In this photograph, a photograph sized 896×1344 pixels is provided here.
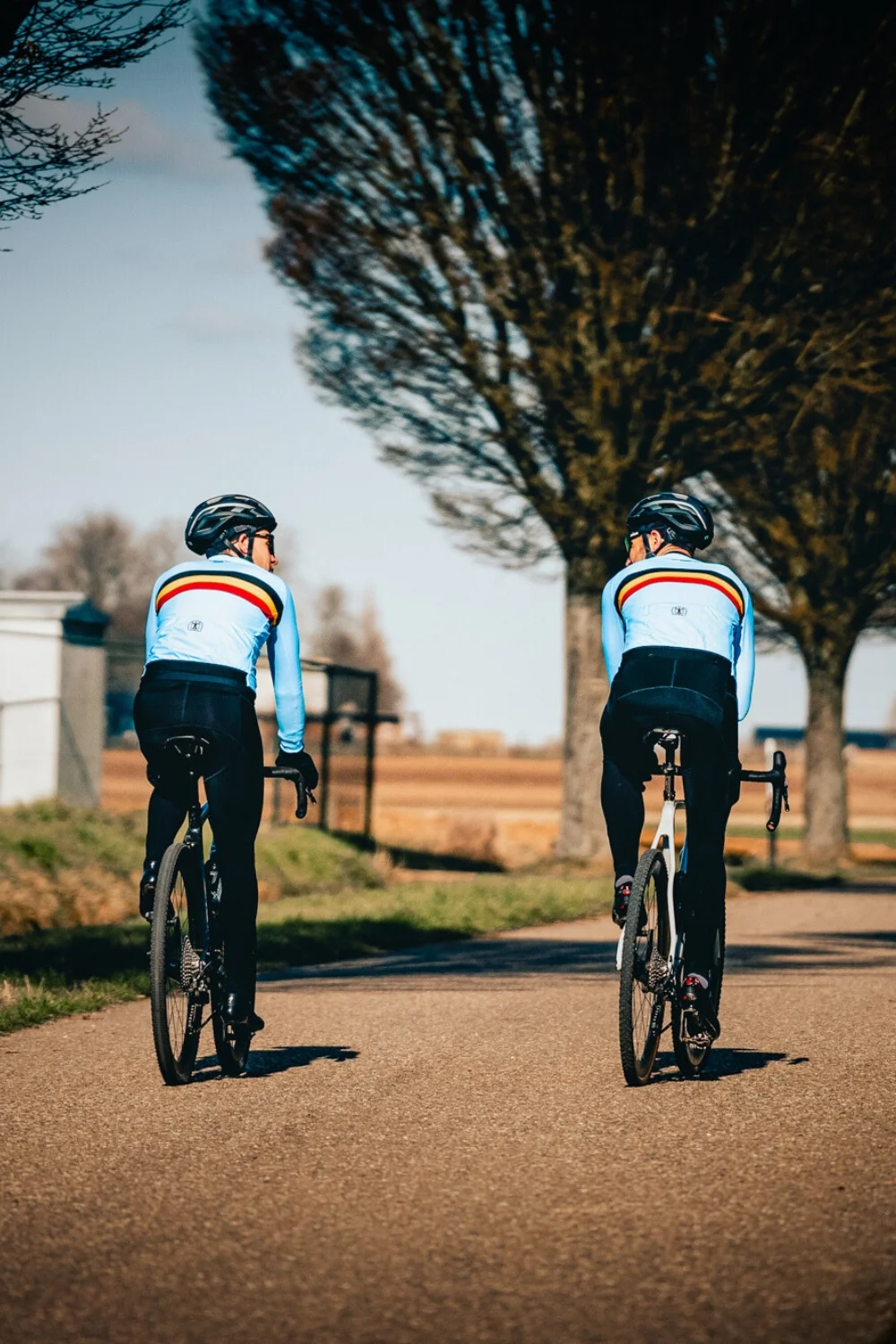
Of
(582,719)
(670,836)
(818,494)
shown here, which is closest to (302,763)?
(670,836)

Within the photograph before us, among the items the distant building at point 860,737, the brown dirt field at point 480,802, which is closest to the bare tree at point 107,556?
the brown dirt field at point 480,802

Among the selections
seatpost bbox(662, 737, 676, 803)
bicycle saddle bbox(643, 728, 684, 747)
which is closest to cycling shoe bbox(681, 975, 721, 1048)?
seatpost bbox(662, 737, 676, 803)

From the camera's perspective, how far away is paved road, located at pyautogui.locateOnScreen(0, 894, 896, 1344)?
3693mm

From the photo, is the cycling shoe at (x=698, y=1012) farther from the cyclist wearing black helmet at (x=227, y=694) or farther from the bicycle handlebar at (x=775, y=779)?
the cyclist wearing black helmet at (x=227, y=694)

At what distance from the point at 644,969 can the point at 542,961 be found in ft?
17.4

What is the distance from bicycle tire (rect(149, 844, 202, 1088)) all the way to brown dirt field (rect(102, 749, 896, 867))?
46.2 feet

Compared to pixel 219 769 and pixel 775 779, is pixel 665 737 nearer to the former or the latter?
pixel 775 779

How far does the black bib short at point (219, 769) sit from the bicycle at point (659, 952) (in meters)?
1.34

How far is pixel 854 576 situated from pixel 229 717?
21.2 m

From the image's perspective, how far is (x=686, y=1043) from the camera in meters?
6.40

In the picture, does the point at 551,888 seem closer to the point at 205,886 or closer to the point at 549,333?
the point at 549,333

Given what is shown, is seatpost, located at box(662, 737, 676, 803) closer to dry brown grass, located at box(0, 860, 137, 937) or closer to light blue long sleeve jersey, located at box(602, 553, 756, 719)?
light blue long sleeve jersey, located at box(602, 553, 756, 719)

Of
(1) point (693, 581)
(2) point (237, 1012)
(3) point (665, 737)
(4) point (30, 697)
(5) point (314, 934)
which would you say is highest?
(1) point (693, 581)

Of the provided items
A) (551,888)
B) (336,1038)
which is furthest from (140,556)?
(336,1038)
